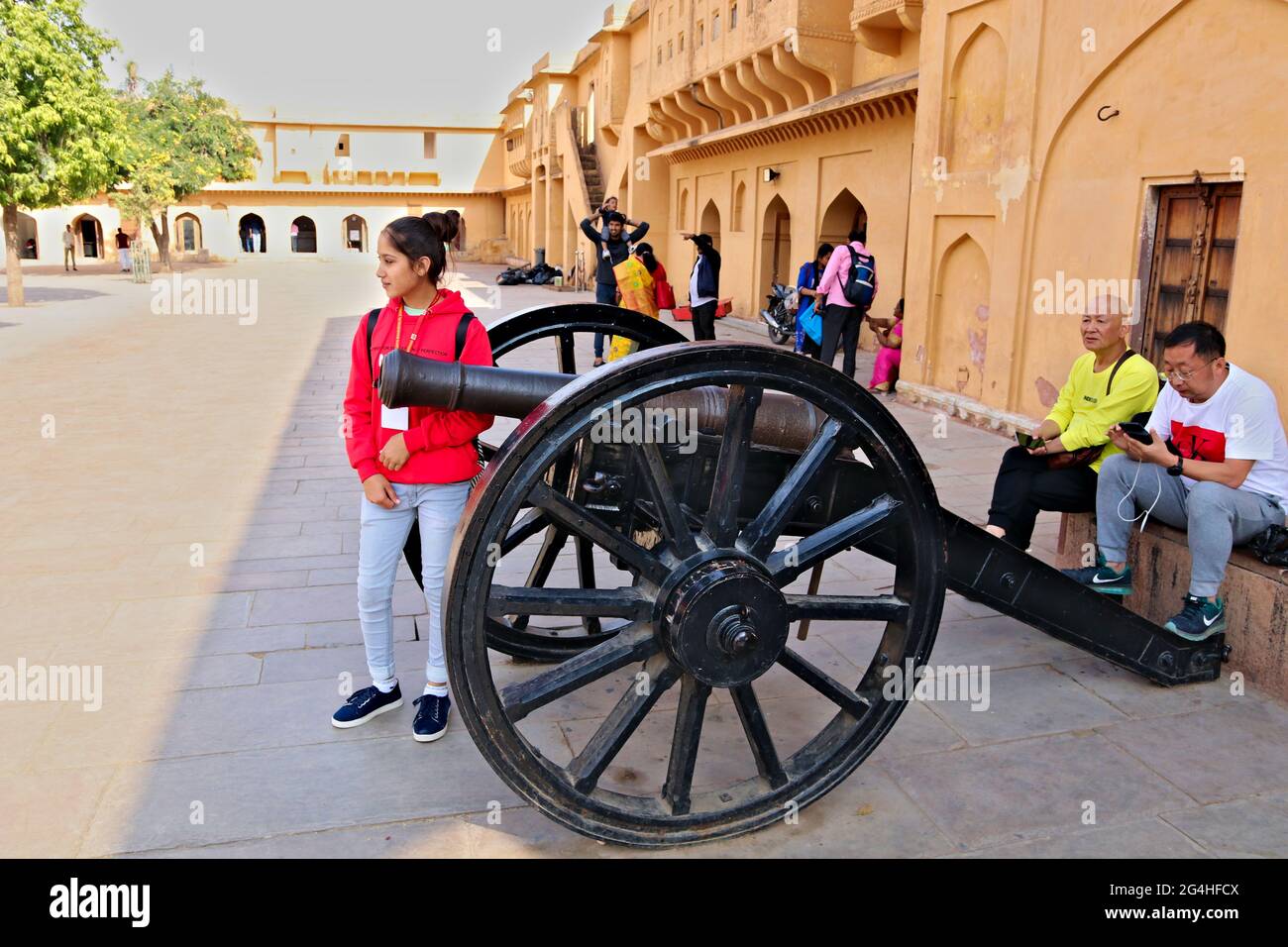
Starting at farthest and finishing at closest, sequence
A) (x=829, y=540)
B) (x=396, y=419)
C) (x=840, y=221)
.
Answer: (x=840, y=221) < (x=396, y=419) < (x=829, y=540)

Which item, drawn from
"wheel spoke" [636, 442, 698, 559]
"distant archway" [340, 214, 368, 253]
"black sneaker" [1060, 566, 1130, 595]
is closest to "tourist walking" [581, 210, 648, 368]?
"black sneaker" [1060, 566, 1130, 595]

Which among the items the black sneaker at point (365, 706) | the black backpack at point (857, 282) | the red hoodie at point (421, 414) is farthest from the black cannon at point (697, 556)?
→ the black backpack at point (857, 282)

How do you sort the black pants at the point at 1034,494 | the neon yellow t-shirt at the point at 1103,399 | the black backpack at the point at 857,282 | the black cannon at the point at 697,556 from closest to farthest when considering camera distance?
the black cannon at the point at 697,556
the neon yellow t-shirt at the point at 1103,399
the black pants at the point at 1034,494
the black backpack at the point at 857,282

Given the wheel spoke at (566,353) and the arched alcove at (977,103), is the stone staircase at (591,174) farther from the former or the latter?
the wheel spoke at (566,353)

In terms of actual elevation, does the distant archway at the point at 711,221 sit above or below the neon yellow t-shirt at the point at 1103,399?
above

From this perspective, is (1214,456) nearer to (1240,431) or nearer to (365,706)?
(1240,431)

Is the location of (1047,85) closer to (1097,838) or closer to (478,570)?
(1097,838)

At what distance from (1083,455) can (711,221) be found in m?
19.0

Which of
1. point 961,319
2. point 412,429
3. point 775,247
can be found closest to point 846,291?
point 961,319

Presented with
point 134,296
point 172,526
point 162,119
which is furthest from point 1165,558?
point 162,119

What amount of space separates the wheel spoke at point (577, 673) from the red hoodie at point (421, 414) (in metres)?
0.83

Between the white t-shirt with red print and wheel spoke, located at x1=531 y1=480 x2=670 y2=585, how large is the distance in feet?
Answer: 8.09

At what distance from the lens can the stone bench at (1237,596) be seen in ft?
13.0

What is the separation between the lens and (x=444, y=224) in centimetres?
336
